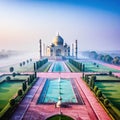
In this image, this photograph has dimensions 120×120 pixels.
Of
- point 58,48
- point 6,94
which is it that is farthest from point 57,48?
point 6,94

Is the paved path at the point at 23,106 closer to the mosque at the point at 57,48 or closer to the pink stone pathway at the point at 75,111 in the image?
the pink stone pathway at the point at 75,111

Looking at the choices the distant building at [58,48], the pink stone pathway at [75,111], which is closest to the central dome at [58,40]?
the distant building at [58,48]

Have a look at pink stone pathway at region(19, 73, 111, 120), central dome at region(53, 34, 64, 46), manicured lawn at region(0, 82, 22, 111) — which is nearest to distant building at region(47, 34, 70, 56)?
central dome at region(53, 34, 64, 46)

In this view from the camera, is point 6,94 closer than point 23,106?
No


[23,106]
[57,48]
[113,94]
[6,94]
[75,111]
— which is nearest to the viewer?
[75,111]

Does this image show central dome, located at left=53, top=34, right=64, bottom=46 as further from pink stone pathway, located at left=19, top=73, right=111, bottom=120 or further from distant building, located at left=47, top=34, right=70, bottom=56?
pink stone pathway, located at left=19, top=73, right=111, bottom=120

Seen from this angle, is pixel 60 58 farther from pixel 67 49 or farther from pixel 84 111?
pixel 84 111

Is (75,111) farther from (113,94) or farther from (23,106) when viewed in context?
(113,94)

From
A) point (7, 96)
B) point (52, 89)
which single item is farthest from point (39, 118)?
point (52, 89)
